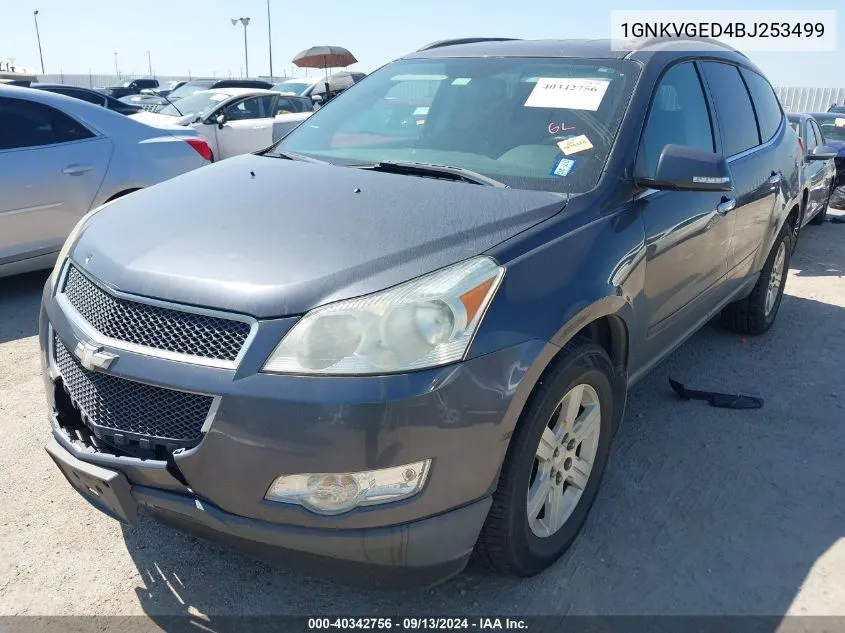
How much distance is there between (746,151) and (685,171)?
62.0 inches

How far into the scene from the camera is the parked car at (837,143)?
10.2 metres

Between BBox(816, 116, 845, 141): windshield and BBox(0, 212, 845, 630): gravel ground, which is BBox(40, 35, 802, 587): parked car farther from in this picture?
BBox(816, 116, 845, 141): windshield

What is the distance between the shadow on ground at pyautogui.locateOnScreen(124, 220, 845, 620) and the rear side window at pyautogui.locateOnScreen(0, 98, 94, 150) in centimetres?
366

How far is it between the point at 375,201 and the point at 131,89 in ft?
105

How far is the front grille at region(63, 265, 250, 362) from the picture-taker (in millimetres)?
1934

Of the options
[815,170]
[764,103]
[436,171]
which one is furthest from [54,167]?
[815,170]

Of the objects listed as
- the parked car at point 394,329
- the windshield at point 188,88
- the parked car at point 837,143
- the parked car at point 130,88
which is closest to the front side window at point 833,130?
the parked car at point 837,143

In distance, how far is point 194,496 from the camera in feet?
6.53

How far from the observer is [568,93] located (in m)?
3.00

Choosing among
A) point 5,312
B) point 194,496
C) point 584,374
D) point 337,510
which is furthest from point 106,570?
point 5,312

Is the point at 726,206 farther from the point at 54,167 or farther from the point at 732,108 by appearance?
the point at 54,167

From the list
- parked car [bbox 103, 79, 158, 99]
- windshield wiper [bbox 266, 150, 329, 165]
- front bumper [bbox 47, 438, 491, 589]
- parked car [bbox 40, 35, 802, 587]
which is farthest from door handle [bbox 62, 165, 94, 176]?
parked car [bbox 103, 79, 158, 99]

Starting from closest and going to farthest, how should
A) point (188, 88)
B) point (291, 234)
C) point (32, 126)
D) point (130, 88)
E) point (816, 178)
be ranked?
point (291, 234)
point (32, 126)
point (816, 178)
point (188, 88)
point (130, 88)

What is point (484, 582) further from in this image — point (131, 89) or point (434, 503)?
point (131, 89)
